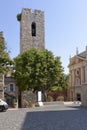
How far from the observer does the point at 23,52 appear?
55125 mm

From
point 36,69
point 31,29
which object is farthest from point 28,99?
point 31,29

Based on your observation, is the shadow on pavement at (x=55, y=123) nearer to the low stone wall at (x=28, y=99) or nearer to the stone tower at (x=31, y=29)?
the low stone wall at (x=28, y=99)


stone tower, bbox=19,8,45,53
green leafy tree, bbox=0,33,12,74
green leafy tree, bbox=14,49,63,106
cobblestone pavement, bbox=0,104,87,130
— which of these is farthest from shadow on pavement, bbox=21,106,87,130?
stone tower, bbox=19,8,45,53

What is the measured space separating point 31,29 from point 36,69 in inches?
303

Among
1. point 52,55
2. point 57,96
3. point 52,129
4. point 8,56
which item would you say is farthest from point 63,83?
point 52,129

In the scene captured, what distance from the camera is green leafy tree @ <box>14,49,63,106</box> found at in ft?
171

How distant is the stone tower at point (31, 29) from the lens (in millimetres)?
55259

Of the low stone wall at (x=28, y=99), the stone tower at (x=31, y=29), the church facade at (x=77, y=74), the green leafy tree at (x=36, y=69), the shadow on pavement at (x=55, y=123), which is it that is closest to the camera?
the shadow on pavement at (x=55, y=123)

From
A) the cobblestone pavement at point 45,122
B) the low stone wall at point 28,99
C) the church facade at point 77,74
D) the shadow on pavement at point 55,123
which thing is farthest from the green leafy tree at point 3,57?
the church facade at point 77,74

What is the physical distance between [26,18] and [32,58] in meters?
7.52

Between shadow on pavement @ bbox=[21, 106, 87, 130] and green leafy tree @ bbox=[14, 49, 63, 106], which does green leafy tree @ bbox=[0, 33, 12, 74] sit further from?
green leafy tree @ bbox=[14, 49, 63, 106]

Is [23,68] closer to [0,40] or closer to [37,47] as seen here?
[37,47]

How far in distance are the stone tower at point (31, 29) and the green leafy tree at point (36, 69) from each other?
1842 mm

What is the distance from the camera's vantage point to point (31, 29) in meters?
56.3
